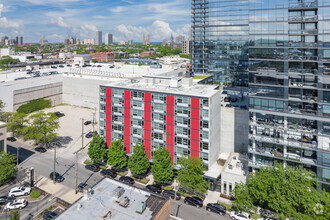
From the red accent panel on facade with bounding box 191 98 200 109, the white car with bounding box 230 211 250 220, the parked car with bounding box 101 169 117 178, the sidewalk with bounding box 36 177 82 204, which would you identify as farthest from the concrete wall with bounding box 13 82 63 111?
the white car with bounding box 230 211 250 220

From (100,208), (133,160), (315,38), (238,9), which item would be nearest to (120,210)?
(100,208)

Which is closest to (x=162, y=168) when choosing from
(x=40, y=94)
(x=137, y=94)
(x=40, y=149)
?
(x=137, y=94)

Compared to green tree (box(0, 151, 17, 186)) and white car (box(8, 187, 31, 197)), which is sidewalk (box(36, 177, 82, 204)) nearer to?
white car (box(8, 187, 31, 197))

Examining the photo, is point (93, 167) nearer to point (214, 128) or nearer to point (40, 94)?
point (214, 128)

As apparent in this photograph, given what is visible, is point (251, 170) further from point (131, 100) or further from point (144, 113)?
point (131, 100)

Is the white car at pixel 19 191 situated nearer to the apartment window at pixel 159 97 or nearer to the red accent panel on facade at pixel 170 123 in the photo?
the red accent panel on facade at pixel 170 123
